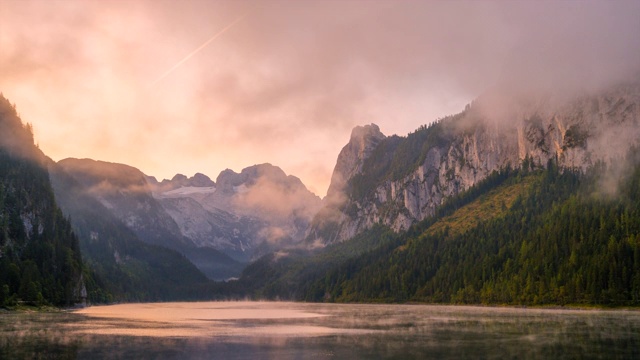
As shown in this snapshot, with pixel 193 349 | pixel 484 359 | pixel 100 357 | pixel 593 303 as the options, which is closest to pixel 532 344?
pixel 484 359

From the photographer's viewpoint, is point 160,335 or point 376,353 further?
point 160,335

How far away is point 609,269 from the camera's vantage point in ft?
561

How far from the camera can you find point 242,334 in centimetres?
8306

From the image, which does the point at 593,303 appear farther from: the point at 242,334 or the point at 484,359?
the point at 484,359

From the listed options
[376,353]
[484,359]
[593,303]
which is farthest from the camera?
[593,303]

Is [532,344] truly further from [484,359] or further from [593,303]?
[593,303]

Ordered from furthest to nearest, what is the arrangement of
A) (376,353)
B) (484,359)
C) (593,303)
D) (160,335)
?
(593,303) < (160,335) < (376,353) < (484,359)

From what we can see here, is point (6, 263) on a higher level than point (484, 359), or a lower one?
higher

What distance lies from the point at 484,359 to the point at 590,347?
15910 mm

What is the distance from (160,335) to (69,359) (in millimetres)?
29577

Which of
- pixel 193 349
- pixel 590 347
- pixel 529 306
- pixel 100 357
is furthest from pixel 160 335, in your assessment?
pixel 529 306

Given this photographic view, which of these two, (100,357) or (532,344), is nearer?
(100,357)

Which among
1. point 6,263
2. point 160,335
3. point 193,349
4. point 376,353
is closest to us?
point 376,353

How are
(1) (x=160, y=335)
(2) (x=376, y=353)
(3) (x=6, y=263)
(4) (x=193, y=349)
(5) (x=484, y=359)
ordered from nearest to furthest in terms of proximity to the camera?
(5) (x=484, y=359) < (2) (x=376, y=353) < (4) (x=193, y=349) < (1) (x=160, y=335) < (3) (x=6, y=263)
